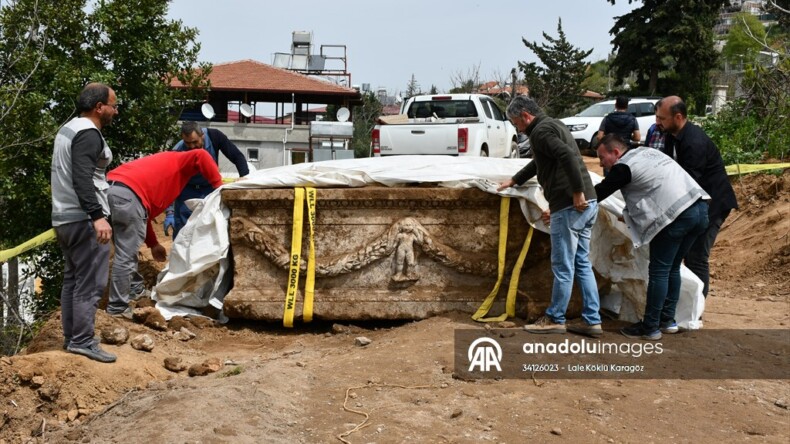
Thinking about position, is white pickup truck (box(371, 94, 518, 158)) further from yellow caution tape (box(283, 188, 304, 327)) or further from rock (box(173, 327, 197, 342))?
rock (box(173, 327, 197, 342))

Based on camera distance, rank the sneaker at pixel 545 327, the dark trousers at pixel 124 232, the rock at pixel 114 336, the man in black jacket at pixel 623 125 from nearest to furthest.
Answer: the rock at pixel 114 336, the sneaker at pixel 545 327, the dark trousers at pixel 124 232, the man in black jacket at pixel 623 125

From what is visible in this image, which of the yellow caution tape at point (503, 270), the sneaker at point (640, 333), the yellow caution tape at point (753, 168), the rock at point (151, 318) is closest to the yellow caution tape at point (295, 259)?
the rock at point (151, 318)

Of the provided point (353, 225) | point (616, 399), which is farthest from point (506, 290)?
point (616, 399)

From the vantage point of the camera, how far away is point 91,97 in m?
4.83

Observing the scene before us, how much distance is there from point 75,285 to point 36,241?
1.34 m

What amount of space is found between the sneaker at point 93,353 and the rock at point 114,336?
0.37 metres

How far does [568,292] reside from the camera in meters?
5.50

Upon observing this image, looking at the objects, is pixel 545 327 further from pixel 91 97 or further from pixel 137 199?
pixel 91 97

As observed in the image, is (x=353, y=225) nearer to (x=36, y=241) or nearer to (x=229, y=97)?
(x=36, y=241)

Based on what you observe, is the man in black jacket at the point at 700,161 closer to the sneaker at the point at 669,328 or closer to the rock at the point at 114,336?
the sneaker at the point at 669,328

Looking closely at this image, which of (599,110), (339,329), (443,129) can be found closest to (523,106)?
(339,329)

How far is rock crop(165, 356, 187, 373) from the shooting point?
5.20m

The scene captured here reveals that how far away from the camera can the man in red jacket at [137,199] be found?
5.71 meters

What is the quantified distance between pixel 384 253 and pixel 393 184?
1.91ft
